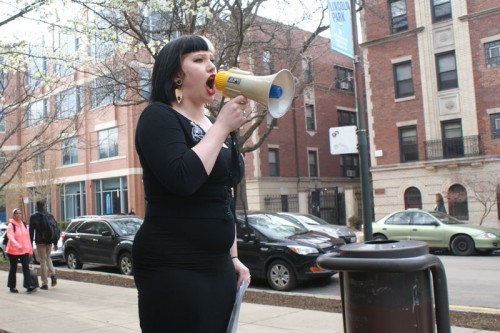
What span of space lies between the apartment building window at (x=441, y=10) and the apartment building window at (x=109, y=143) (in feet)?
72.9

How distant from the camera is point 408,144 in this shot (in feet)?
86.7

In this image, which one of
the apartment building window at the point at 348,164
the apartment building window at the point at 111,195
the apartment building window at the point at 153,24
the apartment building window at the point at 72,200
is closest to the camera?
the apartment building window at the point at 153,24

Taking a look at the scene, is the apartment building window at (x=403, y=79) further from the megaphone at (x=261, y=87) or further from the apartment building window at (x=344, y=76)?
the megaphone at (x=261, y=87)

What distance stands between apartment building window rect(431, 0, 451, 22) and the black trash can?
25.0m

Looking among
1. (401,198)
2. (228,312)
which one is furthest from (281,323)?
(401,198)

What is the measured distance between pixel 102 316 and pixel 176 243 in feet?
19.8

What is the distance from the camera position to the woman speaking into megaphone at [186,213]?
2002 millimetres

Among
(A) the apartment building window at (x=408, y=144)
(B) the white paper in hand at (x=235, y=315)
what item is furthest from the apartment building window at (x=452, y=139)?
(B) the white paper in hand at (x=235, y=315)

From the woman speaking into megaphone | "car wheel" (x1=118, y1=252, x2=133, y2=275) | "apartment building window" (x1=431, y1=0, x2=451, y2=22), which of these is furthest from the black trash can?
"apartment building window" (x1=431, y1=0, x2=451, y2=22)

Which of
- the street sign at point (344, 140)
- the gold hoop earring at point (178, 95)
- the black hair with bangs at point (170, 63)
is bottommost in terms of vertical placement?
the gold hoop earring at point (178, 95)

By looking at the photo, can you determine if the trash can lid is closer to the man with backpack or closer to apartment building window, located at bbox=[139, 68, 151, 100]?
the man with backpack

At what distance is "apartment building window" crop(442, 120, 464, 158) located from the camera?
965 inches

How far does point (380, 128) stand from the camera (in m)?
27.3

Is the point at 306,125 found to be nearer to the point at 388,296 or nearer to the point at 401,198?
the point at 401,198
